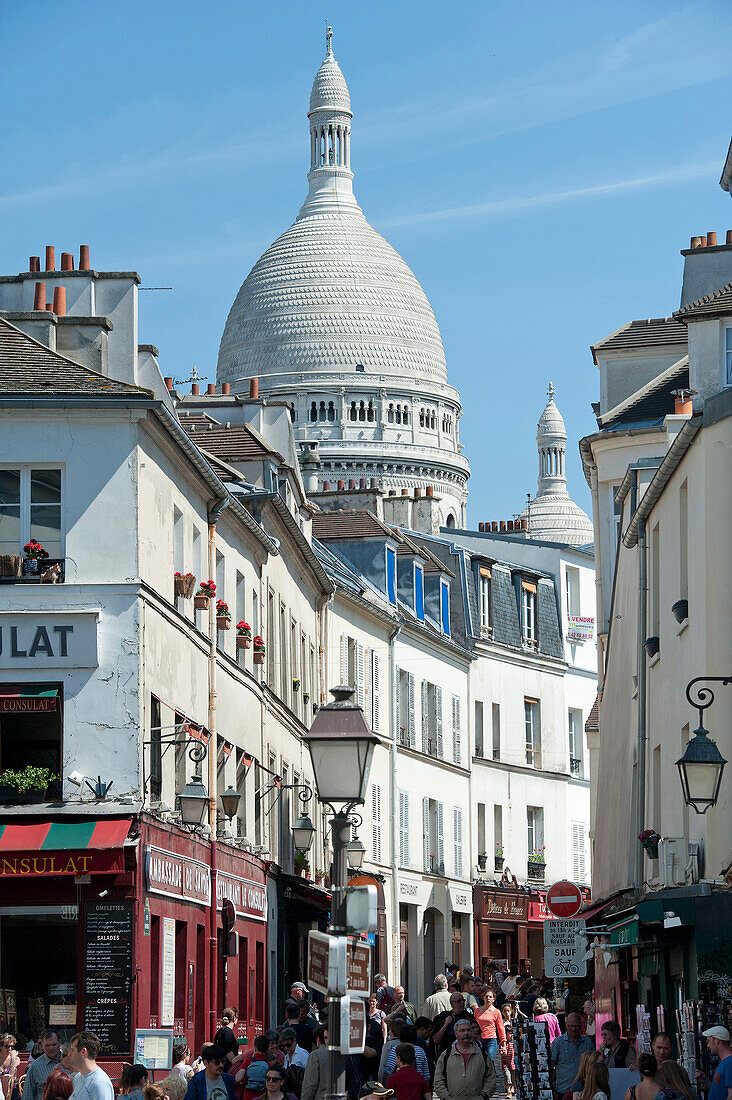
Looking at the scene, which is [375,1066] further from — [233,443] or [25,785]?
[233,443]

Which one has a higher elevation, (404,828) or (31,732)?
(31,732)

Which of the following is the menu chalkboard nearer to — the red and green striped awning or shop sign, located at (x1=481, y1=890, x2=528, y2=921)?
the red and green striped awning

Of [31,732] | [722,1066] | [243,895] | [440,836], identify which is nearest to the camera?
[722,1066]

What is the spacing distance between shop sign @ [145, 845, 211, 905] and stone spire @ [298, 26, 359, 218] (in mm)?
135881

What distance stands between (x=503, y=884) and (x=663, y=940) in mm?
30052

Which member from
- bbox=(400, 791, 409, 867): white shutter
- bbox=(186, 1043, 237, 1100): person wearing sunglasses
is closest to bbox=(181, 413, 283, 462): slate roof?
bbox=(400, 791, 409, 867): white shutter

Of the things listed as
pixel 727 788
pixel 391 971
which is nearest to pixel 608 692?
pixel 727 788

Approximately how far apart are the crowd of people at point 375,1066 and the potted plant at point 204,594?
615 cm

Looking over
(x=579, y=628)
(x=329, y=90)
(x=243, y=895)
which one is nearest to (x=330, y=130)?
(x=329, y=90)

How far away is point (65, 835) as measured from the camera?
2016 centimetres

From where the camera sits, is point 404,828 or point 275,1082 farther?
point 404,828

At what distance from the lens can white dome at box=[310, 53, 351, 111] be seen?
164m

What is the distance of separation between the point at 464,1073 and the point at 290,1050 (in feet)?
4.72

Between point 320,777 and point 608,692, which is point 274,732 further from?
point 320,777
